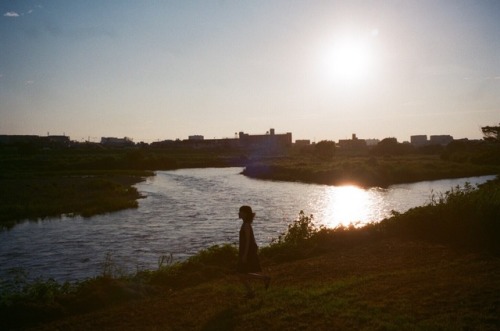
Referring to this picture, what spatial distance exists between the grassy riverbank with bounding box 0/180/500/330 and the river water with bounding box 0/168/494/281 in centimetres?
470

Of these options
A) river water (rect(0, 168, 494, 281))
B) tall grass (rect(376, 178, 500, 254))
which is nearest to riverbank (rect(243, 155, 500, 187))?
river water (rect(0, 168, 494, 281))

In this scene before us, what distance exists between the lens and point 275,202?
145 ft

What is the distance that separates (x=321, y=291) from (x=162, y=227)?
71.8 feet

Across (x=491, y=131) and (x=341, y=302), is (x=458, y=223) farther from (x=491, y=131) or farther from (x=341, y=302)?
(x=491, y=131)

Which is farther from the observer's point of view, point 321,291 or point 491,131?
point 491,131

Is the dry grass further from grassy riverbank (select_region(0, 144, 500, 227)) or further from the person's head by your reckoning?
grassy riverbank (select_region(0, 144, 500, 227))

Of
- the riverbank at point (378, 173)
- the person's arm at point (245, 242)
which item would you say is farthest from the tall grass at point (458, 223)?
the riverbank at point (378, 173)

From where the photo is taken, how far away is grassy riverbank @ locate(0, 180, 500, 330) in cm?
828

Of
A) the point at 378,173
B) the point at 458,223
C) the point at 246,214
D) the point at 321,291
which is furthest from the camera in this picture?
the point at 378,173

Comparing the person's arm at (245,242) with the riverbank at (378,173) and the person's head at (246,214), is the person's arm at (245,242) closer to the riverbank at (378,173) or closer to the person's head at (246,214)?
the person's head at (246,214)

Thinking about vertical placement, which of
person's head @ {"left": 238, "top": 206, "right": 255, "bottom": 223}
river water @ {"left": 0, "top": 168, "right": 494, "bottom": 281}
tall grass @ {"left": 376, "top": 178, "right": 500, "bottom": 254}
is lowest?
river water @ {"left": 0, "top": 168, "right": 494, "bottom": 281}

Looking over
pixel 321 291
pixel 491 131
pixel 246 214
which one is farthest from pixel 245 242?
pixel 491 131

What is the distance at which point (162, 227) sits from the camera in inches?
1201

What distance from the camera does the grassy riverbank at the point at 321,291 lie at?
828 cm
